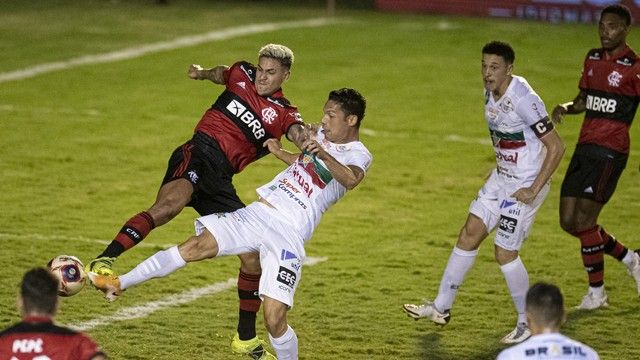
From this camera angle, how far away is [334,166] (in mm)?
10352

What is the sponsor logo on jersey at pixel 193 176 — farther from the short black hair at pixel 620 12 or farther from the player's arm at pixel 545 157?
the short black hair at pixel 620 12

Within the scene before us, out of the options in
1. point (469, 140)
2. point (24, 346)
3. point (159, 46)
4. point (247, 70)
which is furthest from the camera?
point (159, 46)

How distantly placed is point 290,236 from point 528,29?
19.8m

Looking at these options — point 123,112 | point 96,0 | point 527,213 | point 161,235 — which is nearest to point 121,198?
point 161,235

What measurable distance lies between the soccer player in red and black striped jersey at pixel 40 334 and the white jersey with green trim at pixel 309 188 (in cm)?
321

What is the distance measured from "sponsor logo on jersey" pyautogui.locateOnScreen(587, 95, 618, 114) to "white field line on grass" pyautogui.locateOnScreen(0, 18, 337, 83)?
A: 45.7 ft

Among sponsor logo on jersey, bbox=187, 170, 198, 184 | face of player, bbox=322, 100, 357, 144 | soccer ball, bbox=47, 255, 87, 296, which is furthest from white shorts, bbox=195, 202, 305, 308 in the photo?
soccer ball, bbox=47, 255, 87, 296

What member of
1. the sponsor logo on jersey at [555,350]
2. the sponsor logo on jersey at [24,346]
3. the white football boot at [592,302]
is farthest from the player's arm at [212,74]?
the sponsor logo on jersey at [555,350]

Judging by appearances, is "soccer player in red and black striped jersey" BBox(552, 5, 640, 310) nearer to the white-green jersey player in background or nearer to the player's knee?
the white-green jersey player in background

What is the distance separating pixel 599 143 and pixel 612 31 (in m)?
1.06

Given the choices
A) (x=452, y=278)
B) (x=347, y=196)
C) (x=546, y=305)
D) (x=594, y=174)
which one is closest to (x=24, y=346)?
(x=546, y=305)

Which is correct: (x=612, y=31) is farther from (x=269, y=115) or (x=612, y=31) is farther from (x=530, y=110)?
(x=269, y=115)

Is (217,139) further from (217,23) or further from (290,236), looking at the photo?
(217,23)

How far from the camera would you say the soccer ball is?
10172mm
